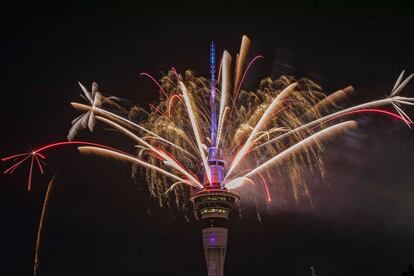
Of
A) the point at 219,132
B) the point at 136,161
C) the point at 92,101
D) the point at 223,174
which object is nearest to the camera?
the point at 92,101

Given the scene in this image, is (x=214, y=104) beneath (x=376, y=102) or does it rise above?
above

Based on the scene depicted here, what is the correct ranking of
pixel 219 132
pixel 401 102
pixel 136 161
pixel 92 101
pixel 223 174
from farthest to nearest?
pixel 223 174 < pixel 219 132 < pixel 136 161 < pixel 92 101 < pixel 401 102

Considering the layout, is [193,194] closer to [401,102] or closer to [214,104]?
[214,104]

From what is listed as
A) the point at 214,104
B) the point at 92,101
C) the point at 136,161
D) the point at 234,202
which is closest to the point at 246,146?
the point at 214,104

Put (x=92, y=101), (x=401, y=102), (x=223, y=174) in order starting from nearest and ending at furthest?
(x=401, y=102), (x=92, y=101), (x=223, y=174)

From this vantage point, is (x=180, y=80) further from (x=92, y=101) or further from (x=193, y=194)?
(x=193, y=194)

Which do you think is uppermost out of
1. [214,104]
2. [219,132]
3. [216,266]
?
[214,104]

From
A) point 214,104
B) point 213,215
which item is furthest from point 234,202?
point 214,104

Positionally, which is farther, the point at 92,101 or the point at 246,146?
the point at 246,146

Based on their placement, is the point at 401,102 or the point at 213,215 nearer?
the point at 401,102
